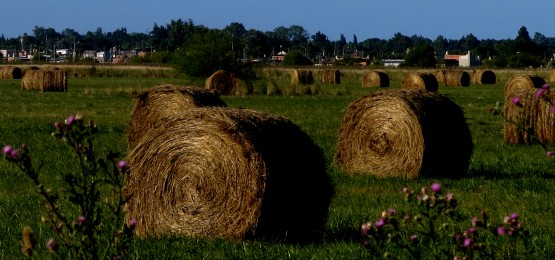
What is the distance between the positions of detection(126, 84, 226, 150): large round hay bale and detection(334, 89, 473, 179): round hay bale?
3500mm

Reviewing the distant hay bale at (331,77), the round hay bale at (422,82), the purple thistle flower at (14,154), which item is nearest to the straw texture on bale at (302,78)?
the distant hay bale at (331,77)

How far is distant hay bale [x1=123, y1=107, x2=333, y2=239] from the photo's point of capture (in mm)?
9672

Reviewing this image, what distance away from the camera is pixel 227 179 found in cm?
989

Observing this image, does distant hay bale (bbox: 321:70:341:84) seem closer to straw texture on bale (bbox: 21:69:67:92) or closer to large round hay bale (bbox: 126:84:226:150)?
straw texture on bale (bbox: 21:69:67:92)

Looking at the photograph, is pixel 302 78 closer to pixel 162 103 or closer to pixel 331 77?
pixel 331 77

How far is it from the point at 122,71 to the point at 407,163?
71271mm

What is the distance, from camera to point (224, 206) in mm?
9820

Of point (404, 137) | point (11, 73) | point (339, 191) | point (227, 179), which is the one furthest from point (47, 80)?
point (227, 179)

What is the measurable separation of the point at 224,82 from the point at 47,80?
8699 mm

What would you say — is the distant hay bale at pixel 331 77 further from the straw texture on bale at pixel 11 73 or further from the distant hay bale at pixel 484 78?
the straw texture on bale at pixel 11 73

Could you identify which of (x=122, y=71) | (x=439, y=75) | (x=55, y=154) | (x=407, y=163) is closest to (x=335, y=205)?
(x=407, y=163)

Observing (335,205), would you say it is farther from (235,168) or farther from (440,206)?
(440,206)

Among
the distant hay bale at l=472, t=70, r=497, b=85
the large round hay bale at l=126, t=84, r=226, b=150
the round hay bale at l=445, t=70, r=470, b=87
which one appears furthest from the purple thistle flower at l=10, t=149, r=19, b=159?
the distant hay bale at l=472, t=70, r=497, b=85

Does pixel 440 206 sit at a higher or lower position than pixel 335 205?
higher
